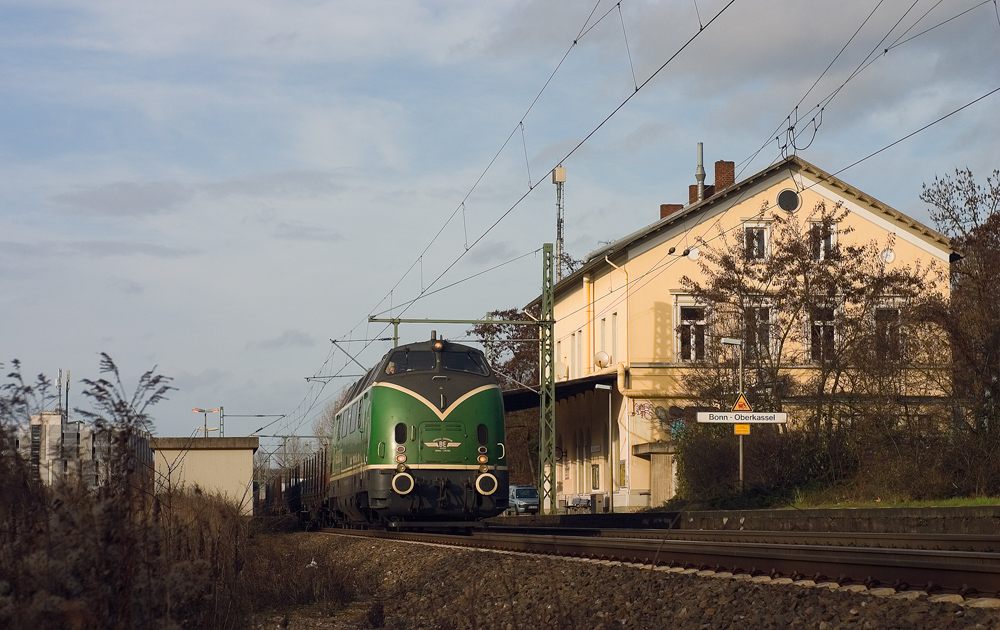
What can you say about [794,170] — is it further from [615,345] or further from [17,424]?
[17,424]

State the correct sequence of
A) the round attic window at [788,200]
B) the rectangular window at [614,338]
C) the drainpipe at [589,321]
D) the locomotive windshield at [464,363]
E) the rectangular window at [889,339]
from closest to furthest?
1. the locomotive windshield at [464,363]
2. the rectangular window at [889,339]
3. the round attic window at [788,200]
4. the rectangular window at [614,338]
5. the drainpipe at [589,321]

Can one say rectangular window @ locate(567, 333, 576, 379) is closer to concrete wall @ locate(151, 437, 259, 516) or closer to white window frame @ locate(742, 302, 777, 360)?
white window frame @ locate(742, 302, 777, 360)

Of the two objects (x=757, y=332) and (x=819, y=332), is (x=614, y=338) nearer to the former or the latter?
(x=757, y=332)

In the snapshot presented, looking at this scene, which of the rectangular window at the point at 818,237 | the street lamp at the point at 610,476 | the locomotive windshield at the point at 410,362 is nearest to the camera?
the locomotive windshield at the point at 410,362

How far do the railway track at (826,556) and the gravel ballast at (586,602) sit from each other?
1.44ft

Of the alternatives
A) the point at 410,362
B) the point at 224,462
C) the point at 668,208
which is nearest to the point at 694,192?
the point at 668,208

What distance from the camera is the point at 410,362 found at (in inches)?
838

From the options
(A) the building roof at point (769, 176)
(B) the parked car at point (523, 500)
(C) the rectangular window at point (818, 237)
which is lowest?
(B) the parked car at point (523, 500)

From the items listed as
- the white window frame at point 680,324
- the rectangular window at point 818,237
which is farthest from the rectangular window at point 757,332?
the white window frame at point 680,324

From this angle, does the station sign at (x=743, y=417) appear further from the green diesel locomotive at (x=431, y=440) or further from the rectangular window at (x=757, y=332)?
the rectangular window at (x=757, y=332)

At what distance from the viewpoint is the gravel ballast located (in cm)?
755

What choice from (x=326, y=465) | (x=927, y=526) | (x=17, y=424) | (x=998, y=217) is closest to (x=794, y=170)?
(x=998, y=217)

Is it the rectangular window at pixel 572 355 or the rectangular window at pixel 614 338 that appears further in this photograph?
the rectangular window at pixel 572 355

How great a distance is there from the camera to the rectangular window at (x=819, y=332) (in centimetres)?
3192
